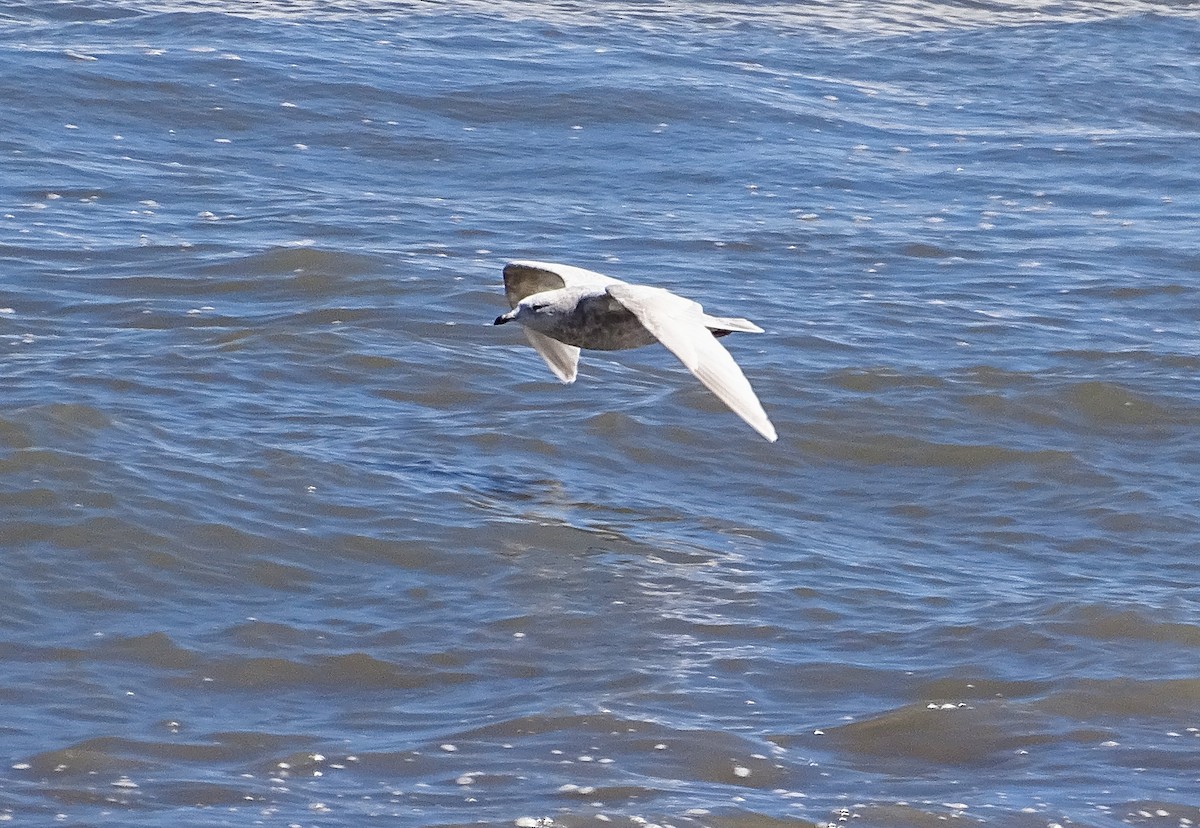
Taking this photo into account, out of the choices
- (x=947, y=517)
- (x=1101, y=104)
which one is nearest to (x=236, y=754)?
(x=947, y=517)

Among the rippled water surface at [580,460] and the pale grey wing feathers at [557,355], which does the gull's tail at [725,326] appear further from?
the pale grey wing feathers at [557,355]

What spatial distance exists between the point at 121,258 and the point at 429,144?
474 centimetres

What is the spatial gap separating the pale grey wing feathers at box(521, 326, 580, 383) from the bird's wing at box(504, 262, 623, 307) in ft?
1.12

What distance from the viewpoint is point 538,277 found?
10836 mm

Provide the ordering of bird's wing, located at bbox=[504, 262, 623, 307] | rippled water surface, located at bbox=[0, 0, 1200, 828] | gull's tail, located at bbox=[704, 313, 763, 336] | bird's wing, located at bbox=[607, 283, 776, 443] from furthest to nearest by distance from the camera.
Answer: bird's wing, located at bbox=[504, 262, 623, 307], gull's tail, located at bbox=[704, 313, 763, 336], bird's wing, located at bbox=[607, 283, 776, 443], rippled water surface, located at bbox=[0, 0, 1200, 828]

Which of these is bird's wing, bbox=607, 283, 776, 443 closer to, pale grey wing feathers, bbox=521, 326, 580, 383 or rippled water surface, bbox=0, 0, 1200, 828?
rippled water surface, bbox=0, 0, 1200, 828

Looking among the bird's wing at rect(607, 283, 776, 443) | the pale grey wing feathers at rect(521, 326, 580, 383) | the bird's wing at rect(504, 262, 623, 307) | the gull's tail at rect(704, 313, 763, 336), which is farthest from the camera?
the pale grey wing feathers at rect(521, 326, 580, 383)

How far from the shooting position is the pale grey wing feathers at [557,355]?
1066 centimetres

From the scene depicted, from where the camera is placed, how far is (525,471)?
10.2 metres

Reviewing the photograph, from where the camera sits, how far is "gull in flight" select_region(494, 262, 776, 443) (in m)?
8.24

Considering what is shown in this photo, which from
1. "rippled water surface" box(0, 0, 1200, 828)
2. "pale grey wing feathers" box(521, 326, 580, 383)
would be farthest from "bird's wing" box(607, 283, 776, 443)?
"pale grey wing feathers" box(521, 326, 580, 383)

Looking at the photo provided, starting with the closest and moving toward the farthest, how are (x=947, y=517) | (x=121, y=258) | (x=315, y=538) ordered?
(x=315, y=538) < (x=947, y=517) < (x=121, y=258)

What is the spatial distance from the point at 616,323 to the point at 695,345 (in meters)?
1.20

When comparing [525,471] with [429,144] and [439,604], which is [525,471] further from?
[429,144]
